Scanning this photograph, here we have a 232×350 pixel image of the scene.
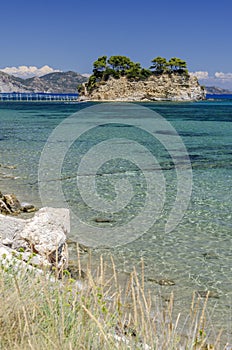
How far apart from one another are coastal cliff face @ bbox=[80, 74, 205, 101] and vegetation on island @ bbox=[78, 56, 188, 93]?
4.98 feet

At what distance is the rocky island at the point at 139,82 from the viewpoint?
13688 centimetres

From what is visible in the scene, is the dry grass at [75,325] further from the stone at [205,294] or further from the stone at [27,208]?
the stone at [27,208]

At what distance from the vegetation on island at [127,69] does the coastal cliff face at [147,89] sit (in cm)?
152

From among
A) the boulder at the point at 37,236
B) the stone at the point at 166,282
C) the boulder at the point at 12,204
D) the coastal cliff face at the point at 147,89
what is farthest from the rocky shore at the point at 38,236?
the coastal cliff face at the point at 147,89

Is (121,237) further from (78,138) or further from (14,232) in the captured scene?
(78,138)

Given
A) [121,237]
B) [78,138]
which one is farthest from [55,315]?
[78,138]

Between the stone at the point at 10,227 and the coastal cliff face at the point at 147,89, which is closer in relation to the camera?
the stone at the point at 10,227

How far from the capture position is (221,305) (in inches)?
253

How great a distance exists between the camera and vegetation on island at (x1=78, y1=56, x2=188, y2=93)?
139500 mm

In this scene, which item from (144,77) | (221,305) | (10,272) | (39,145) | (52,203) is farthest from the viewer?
(144,77)

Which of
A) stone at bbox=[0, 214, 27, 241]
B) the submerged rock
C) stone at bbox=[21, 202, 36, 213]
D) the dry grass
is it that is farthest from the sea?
stone at bbox=[0, 214, 27, 241]

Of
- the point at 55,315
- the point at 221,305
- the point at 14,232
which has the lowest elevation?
the point at 221,305

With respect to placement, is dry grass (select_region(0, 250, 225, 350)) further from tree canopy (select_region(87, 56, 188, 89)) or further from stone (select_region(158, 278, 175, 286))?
tree canopy (select_region(87, 56, 188, 89))

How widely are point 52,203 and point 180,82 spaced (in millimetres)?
132724
